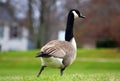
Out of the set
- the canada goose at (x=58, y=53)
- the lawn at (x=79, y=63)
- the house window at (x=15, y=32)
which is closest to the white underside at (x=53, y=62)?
the canada goose at (x=58, y=53)

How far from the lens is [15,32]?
224 feet

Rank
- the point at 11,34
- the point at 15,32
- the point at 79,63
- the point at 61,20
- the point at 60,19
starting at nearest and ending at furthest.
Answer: the point at 79,63 < the point at 60,19 < the point at 61,20 < the point at 15,32 < the point at 11,34

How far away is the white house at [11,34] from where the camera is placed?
64812 mm

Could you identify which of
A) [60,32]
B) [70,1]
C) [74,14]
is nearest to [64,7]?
[70,1]

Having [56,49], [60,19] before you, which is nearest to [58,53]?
[56,49]

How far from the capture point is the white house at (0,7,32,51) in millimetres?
64812

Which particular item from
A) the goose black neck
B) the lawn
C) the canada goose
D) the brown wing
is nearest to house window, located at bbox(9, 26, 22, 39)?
the lawn

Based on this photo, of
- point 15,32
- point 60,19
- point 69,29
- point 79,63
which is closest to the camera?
point 69,29

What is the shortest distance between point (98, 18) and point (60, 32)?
27366 mm

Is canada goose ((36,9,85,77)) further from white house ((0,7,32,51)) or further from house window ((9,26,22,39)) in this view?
house window ((9,26,22,39))

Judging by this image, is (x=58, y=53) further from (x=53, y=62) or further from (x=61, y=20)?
(x=61, y=20)

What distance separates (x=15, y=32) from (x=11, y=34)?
1140mm

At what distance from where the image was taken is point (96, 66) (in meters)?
37.0

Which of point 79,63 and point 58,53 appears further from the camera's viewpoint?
point 79,63
